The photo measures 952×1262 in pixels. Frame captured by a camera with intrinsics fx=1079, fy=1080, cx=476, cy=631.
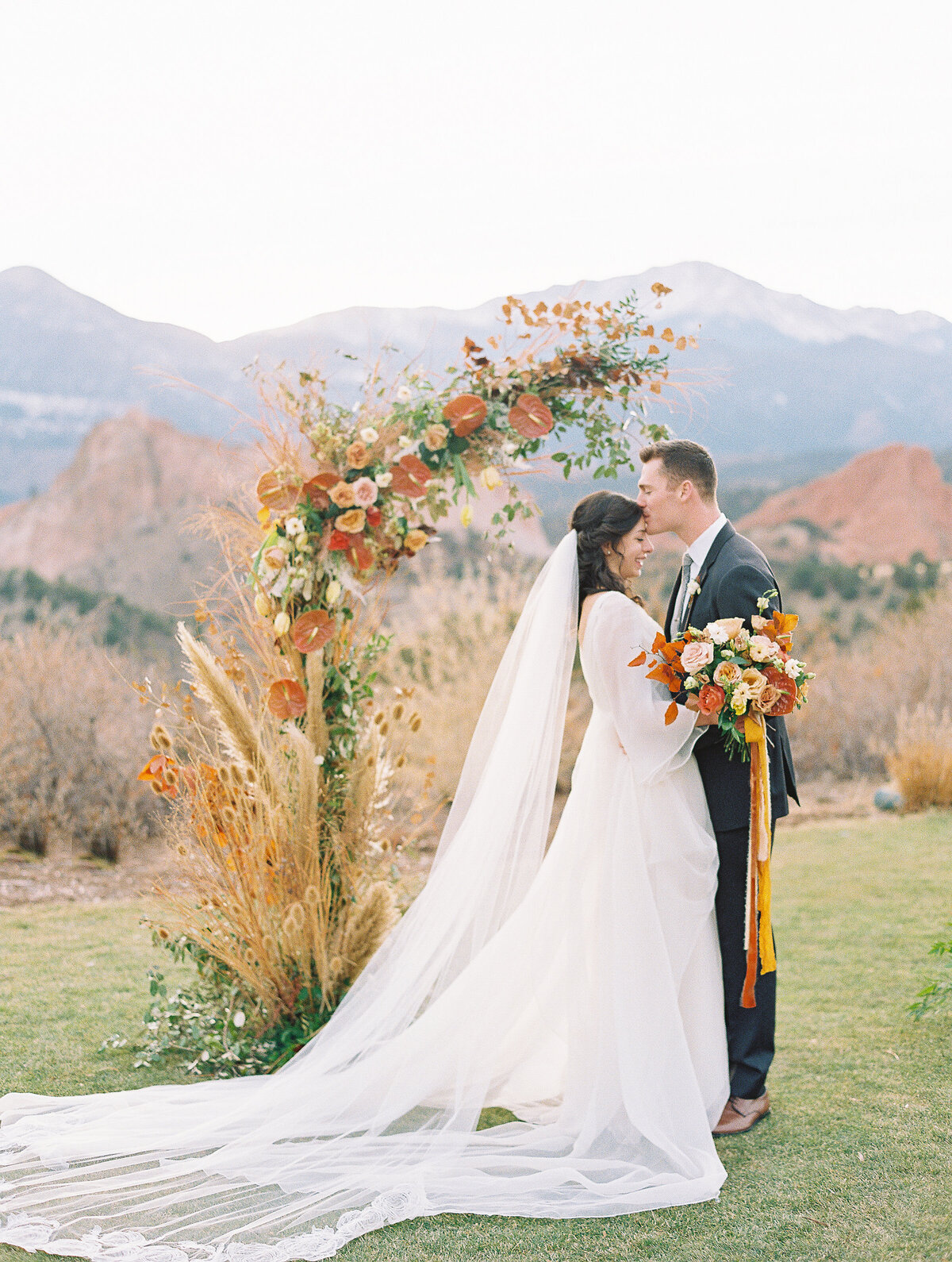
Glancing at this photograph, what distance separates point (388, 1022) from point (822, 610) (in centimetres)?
3112

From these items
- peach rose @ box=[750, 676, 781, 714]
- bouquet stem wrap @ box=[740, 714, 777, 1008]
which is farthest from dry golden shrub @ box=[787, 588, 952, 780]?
peach rose @ box=[750, 676, 781, 714]

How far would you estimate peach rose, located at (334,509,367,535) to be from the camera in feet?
13.2

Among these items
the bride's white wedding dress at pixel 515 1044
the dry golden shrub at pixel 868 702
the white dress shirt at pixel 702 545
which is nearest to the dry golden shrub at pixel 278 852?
the bride's white wedding dress at pixel 515 1044

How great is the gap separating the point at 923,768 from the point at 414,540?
861 centimetres

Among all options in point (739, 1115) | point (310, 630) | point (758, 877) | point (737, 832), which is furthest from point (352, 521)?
point (739, 1115)

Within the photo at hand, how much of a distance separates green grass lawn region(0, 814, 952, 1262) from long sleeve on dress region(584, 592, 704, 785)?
1366 millimetres

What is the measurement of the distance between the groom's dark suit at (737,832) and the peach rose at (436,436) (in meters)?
1.14

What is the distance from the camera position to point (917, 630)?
48.6ft

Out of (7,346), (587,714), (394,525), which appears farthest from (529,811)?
(7,346)

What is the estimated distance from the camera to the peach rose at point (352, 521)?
13.2 feet

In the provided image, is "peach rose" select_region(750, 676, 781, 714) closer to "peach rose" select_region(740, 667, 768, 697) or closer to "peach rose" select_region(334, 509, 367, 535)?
"peach rose" select_region(740, 667, 768, 697)

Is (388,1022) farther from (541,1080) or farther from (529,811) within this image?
(529,811)

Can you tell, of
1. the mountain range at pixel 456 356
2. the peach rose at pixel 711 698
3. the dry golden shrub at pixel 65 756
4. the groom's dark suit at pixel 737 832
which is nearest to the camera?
the peach rose at pixel 711 698

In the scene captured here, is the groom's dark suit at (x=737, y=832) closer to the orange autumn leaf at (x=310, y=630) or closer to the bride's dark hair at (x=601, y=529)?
the bride's dark hair at (x=601, y=529)
